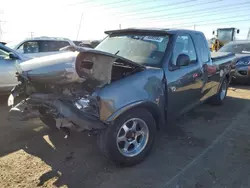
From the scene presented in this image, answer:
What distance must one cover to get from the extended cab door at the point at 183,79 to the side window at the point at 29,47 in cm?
643

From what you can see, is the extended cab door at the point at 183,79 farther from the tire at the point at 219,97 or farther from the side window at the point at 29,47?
the side window at the point at 29,47

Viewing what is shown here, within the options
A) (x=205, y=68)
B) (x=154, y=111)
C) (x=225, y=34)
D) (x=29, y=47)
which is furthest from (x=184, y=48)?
(x=225, y=34)

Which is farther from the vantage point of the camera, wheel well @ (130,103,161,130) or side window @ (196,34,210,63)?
side window @ (196,34,210,63)

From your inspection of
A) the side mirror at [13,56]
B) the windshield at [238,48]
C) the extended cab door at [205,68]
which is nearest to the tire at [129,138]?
the extended cab door at [205,68]

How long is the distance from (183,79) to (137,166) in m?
1.57

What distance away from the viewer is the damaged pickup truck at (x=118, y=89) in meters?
2.71

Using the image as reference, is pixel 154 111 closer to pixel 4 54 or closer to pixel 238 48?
pixel 4 54

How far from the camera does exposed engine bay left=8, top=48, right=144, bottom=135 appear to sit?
2.68 meters

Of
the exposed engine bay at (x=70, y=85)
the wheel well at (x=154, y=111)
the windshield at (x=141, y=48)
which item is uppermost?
the windshield at (x=141, y=48)

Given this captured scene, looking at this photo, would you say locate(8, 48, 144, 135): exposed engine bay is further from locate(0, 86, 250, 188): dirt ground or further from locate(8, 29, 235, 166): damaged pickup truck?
locate(0, 86, 250, 188): dirt ground

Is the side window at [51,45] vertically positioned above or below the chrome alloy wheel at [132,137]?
above

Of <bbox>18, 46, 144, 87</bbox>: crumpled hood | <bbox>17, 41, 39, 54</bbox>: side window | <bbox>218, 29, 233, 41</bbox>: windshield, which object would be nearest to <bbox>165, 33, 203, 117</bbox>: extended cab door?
<bbox>18, 46, 144, 87</bbox>: crumpled hood

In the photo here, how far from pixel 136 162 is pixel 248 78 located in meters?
7.12

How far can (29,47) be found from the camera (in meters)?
8.59
